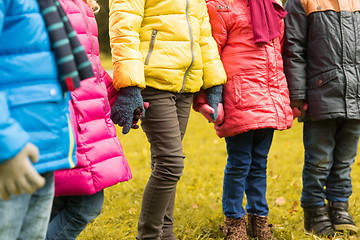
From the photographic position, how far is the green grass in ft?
10.4

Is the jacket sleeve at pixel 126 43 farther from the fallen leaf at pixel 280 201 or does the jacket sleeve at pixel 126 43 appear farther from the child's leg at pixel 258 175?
the fallen leaf at pixel 280 201

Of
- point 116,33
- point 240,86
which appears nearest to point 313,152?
point 240,86

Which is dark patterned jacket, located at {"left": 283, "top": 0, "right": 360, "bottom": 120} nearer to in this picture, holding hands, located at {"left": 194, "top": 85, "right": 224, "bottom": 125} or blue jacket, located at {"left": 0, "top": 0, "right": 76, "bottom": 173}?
holding hands, located at {"left": 194, "top": 85, "right": 224, "bottom": 125}

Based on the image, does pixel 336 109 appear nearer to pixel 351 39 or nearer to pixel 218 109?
pixel 351 39

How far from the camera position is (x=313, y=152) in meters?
3.21

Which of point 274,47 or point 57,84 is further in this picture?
point 274,47

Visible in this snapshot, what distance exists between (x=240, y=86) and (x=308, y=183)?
100 centimetres

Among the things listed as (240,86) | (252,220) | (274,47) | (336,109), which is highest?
(274,47)

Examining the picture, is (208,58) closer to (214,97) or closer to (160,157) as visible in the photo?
(214,97)

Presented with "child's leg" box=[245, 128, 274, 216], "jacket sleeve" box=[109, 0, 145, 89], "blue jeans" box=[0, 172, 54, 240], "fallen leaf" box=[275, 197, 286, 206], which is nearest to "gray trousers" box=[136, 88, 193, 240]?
"jacket sleeve" box=[109, 0, 145, 89]

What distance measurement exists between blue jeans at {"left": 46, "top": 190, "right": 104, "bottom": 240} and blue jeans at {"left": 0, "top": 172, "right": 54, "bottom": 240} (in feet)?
1.57

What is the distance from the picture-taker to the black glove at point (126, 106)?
88.4 inches

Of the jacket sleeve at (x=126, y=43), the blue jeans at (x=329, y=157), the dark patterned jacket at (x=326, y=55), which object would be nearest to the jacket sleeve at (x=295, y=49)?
the dark patterned jacket at (x=326, y=55)

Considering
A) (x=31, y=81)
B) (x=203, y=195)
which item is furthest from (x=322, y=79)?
(x=31, y=81)
